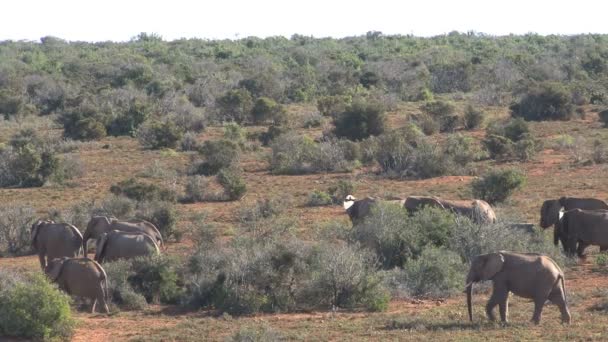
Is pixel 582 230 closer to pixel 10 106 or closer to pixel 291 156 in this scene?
pixel 291 156

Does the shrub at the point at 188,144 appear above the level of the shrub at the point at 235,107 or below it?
below

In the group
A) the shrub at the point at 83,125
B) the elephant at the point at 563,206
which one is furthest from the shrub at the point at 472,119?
the elephant at the point at 563,206

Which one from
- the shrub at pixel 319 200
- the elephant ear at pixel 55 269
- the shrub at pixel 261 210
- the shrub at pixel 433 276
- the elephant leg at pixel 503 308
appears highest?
the elephant ear at pixel 55 269

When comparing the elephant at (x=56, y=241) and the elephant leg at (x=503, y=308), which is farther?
the elephant at (x=56, y=241)

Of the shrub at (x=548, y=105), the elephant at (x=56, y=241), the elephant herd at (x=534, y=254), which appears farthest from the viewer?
the shrub at (x=548, y=105)

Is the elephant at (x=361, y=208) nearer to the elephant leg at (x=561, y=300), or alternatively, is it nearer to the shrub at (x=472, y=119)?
Answer: the elephant leg at (x=561, y=300)

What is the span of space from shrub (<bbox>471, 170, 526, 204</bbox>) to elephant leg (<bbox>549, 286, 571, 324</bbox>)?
12286 mm

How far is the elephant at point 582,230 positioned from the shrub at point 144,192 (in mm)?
10238

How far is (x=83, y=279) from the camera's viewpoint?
15383mm

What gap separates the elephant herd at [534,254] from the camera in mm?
13711

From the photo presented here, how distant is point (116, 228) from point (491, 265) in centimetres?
748

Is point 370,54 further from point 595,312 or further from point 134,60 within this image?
point 595,312

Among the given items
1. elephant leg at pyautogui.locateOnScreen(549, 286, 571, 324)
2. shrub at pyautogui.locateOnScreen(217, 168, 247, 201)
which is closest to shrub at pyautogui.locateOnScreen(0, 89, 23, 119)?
shrub at pyautogui.locateOnScreen(217, 168, 247, 201)

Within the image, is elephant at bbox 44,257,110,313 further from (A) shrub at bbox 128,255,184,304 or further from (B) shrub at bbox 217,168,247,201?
(B) shrub at bbox 217,168,247,201
